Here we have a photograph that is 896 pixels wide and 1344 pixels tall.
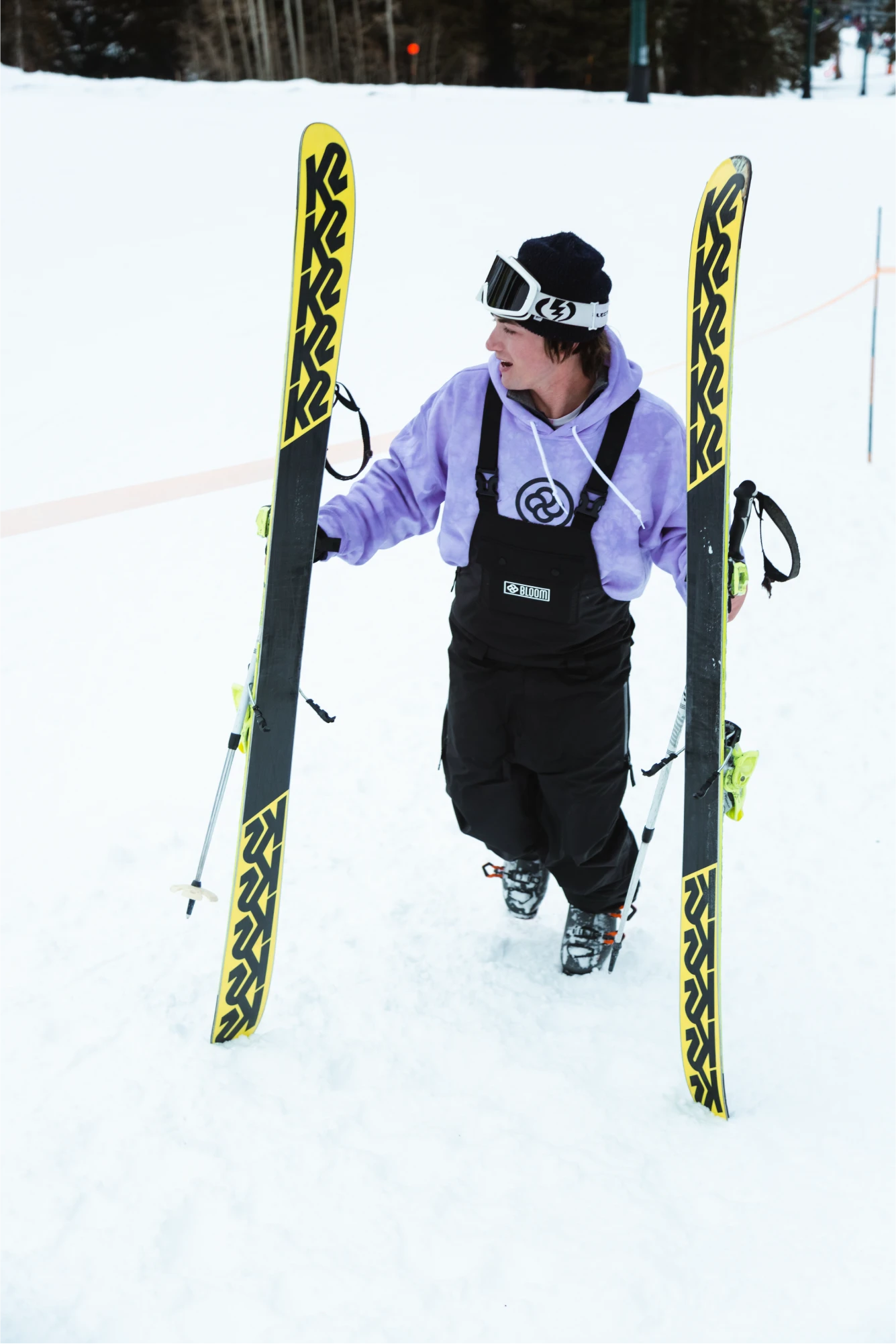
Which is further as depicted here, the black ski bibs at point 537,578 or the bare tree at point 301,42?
the bare tree at point 301,42

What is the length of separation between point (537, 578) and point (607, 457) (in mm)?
304

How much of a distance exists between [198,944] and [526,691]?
116cm

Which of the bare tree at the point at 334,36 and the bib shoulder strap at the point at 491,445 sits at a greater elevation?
the bare tree at the point at 334,36

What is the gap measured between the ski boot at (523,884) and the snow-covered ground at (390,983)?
0.08 meters

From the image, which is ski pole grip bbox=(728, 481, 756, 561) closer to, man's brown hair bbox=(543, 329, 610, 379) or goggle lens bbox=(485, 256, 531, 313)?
man's brown hair bbox=(543, 329, 610, 379)

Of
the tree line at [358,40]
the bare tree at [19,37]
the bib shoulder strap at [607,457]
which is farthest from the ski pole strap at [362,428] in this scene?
the tree line at [358,40]

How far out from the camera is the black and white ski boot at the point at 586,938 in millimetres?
2783

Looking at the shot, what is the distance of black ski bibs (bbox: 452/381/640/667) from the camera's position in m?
2.24

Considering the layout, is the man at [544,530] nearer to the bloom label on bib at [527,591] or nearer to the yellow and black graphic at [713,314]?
the bloom label on bib at [527,591]

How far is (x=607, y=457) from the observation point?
221cm

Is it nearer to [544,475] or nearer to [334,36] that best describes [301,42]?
[334,36]

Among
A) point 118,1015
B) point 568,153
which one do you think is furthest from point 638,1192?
point 568,153

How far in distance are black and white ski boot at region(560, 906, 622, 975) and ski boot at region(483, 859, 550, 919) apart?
18cm

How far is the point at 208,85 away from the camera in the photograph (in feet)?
53.6
